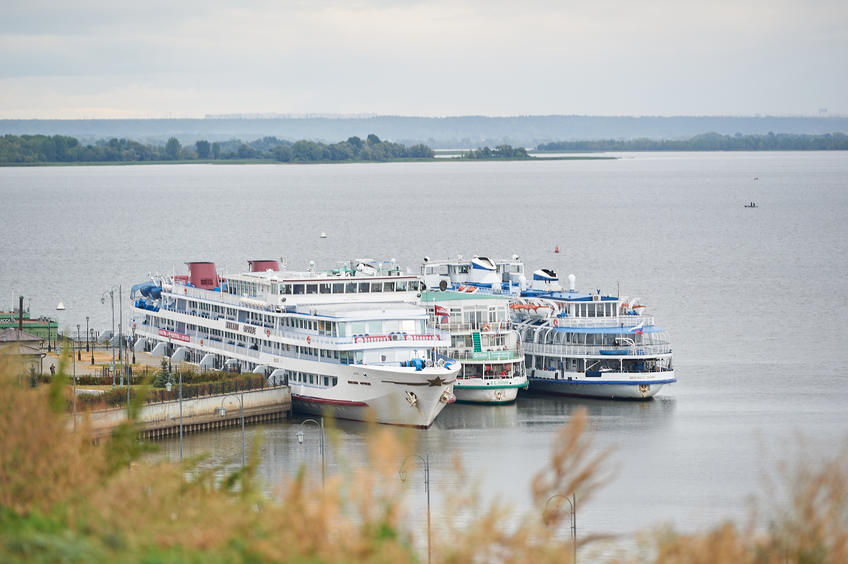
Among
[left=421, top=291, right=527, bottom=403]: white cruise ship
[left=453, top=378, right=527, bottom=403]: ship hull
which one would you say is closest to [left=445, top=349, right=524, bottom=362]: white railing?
[left=421, top=291, right=527, bottom=403]: white cruise ship

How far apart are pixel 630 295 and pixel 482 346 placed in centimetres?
3702

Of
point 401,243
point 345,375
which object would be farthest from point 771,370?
point 401,243

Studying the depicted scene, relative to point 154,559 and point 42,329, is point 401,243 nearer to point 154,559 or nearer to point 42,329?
point 42,329

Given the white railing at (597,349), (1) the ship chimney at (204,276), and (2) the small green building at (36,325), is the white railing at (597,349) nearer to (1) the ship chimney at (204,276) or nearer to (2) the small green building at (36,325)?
(1) the ship chimney at (204,276)

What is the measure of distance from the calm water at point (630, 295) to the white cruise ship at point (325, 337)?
1.57m

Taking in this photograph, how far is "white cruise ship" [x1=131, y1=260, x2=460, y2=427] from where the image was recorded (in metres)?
58.9

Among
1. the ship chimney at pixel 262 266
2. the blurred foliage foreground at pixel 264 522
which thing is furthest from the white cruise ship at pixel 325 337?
the blurred foliage foreground at pixel 264 522

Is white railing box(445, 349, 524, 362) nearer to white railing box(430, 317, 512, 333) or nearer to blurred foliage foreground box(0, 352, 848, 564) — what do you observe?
white railing box(430, 317, 512, 333)

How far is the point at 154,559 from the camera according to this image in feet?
81.3

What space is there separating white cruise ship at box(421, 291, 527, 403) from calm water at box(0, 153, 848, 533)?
0.95 metres

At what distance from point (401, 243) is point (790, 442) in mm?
91553

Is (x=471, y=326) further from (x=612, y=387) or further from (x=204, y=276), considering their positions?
(x=204, y=276)

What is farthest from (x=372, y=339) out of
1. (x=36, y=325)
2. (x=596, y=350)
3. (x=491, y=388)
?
(x=36, y=325)

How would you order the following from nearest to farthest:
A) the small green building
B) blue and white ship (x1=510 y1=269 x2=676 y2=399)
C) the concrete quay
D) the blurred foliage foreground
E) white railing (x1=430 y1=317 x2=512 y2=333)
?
1. the blurred foliage foreground
2. the concrete quay
3. white railing (x1=430 y1=317 x2=512 y2=333)
4. blue and white ship (x1=510 y1=269 x2=676 y2=399)
5. the small green building
